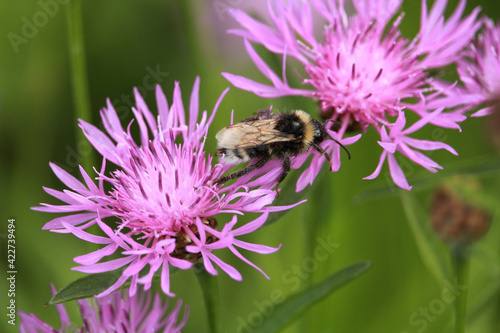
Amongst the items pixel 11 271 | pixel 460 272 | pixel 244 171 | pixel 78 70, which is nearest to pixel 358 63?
pixel 244 171

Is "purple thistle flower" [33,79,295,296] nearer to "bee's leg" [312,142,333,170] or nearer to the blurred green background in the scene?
"bee's leg" [312,142,333,170]

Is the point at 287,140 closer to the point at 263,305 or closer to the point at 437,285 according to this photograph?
the point at 263,305

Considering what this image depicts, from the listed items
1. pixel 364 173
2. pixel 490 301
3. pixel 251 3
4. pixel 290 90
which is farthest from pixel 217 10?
pixel 490 301

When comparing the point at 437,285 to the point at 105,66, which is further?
the point at 105,66

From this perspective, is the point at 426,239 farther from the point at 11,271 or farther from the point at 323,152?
the point at 11,271

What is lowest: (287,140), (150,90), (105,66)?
(287,140)

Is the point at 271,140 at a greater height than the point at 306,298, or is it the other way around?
the point at 271,140

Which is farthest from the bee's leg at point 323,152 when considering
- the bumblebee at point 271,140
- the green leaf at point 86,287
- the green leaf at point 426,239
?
the green leaf at point 86,287
